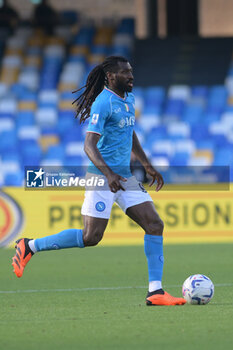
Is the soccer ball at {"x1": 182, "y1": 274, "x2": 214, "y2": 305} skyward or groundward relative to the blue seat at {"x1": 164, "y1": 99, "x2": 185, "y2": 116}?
skyward

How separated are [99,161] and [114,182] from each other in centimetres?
22

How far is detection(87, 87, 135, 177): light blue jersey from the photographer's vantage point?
643cm

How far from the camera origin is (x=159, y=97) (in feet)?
61.8

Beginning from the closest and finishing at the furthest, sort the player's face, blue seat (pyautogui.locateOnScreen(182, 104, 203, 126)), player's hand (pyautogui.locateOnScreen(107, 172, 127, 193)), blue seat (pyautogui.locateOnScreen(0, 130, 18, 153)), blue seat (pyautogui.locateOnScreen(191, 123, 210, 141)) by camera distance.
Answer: player's hand (pyautogui.locateOnScreen(107, 172, 127, 193)), the player's face, blue seat (pyautogui.locateOnScreen(0, 130, 18, 153)), blue seat (pyautogui.locateOnScreen(191, 123, 210, 141)), blue seat (pyautogui.locateOnScreen(182, 104, 203, 126))

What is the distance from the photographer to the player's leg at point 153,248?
641 cm

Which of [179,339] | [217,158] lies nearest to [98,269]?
[179,339]

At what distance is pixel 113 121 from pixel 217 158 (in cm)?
1023

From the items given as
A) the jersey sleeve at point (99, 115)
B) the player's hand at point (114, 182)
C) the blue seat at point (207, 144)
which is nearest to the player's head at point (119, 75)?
the jersey sleeve at point (99, 115)

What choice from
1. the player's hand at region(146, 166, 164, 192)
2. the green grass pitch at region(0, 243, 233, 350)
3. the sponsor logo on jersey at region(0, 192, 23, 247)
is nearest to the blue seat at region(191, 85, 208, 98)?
the sponsor logo on jersey at region(0, 192, 23, 247)

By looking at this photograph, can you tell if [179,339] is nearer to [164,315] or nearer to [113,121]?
[164,315]

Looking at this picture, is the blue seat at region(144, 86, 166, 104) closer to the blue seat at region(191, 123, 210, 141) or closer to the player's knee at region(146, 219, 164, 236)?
the blue seat at region(191, 123, 210, 141)

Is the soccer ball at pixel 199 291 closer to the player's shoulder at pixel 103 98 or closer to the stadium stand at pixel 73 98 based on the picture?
the player's shoulder at pixel 103 98

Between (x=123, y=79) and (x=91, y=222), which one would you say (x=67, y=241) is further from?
(x=123, y=79)

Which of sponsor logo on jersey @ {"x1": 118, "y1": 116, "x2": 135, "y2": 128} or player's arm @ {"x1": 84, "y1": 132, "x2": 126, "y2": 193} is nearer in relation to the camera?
player's arm @ {"x1": 84, "y1": 132, "x2": 126, "y2": 193}
